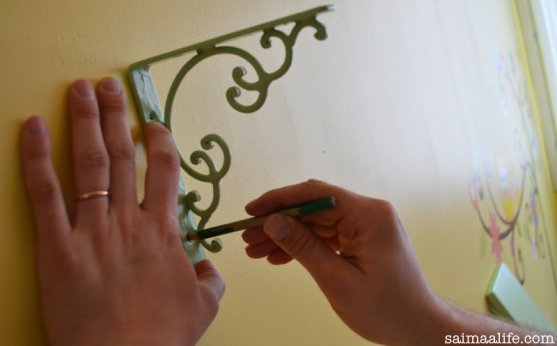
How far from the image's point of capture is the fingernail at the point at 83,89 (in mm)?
517

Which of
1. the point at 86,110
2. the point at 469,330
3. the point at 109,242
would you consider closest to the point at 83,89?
the point at 86,110

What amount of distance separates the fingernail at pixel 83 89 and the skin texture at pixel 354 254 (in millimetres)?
214

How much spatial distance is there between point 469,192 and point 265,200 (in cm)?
109

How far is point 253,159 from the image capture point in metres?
A: 0.76

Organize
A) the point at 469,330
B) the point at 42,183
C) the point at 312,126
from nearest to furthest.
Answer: the point at 42,183 < the point at 469,330 < the point at 312,126

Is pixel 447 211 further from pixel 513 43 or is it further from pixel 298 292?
pixel 513 43

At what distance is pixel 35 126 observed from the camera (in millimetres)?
477

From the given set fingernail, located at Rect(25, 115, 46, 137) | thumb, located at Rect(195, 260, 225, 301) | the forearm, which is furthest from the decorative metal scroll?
the forearm

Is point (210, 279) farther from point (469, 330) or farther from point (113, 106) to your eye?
point (469, 330)

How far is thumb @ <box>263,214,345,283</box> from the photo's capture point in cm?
58

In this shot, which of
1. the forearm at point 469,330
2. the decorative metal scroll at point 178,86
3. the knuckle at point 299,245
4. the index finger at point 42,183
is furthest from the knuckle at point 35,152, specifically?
the forearm at point 469,330

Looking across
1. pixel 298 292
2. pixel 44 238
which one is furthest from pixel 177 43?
pixel 298 292

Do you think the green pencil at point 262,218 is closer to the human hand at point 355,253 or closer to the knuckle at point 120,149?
the human hand at point 355,253

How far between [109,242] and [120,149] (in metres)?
0.09
